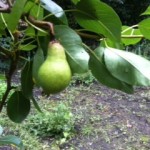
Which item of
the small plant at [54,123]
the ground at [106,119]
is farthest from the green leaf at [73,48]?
the small plant at [54,123]

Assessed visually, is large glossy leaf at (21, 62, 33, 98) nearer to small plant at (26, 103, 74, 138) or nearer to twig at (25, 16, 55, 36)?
twig at (25, 16, 55, 36)

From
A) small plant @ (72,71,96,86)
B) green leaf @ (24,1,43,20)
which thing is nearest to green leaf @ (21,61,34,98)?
green leaf @ (24,1,43,20)

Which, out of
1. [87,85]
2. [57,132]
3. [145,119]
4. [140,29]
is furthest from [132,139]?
[140,29]

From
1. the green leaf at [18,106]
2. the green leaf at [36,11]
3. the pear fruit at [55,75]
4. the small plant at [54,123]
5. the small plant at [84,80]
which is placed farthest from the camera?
the small plant at [84,80]

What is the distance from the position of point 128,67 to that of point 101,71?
4 centimetres

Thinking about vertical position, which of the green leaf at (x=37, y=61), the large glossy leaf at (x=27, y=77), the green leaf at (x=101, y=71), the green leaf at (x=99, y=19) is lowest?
the large glossy leaf at (x=27, y=77)

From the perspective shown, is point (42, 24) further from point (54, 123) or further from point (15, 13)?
point (54, 123)

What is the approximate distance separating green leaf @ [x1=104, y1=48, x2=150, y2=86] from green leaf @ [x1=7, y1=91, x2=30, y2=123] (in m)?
0.25

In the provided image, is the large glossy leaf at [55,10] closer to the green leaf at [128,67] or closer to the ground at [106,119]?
the green leaf at [128,67]

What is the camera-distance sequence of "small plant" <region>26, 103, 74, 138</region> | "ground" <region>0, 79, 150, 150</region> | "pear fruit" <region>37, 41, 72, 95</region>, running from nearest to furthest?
"pear fruit" <region>37, 41, 72, 95</region> < "ground" <region>0, 79, 150, 150</region> < "small plant" <region>26, 103, 74, 138</region>

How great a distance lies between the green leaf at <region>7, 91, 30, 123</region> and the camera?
2.32 feet

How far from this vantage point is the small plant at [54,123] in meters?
2.86

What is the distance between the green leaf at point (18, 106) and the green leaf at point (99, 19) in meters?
0.26

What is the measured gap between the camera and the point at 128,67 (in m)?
0.50
